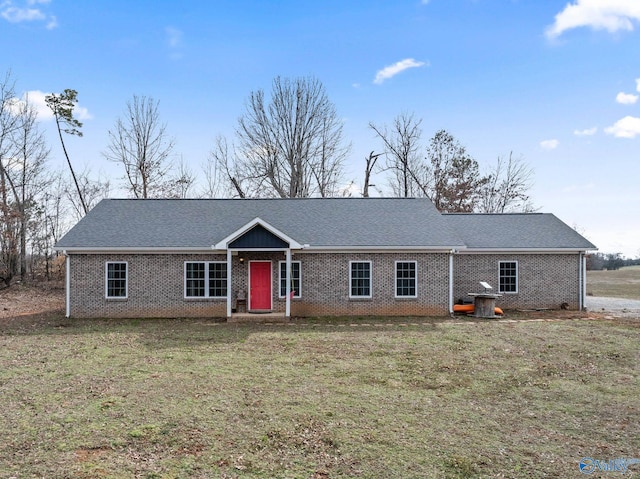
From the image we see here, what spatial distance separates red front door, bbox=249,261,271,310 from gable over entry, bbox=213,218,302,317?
126 cm

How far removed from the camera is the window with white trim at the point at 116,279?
17.1 metres

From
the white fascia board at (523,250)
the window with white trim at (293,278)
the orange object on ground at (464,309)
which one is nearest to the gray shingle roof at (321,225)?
the white fascia board at (523,250)

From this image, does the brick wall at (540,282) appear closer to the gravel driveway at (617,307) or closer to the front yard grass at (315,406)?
the gravel driveway at (617,307)

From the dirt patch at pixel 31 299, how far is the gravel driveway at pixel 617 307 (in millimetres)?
24625

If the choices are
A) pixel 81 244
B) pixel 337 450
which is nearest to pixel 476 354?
pixel 337 450

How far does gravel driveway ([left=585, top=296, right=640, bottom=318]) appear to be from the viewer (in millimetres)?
18641

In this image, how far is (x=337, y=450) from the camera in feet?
17.9

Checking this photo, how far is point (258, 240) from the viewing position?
16062 millimetres

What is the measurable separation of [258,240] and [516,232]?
12098 millimetres

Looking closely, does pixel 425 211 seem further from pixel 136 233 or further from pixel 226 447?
pixel 226 447

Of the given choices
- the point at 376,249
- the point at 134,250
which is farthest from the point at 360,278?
the point at 134,250

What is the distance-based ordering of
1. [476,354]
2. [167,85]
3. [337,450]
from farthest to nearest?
[167,85] < [476,354] < [337,450]

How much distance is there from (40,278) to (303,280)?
23.6 metres

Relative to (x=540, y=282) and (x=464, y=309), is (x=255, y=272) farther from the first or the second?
(x=540, y=282)
